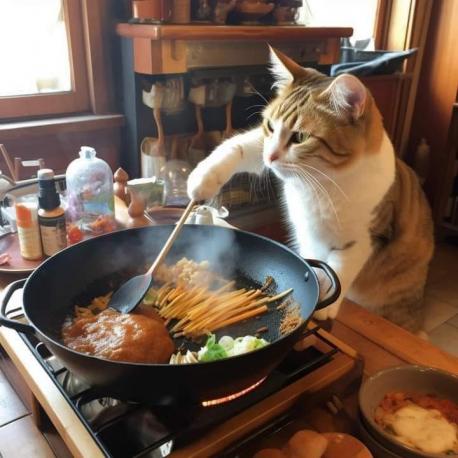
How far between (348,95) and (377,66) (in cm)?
163

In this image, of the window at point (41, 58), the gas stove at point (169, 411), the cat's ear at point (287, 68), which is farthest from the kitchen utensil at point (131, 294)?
the window at point (41, 58)

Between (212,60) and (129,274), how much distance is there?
125 centimetres

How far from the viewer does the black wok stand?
1.97ft

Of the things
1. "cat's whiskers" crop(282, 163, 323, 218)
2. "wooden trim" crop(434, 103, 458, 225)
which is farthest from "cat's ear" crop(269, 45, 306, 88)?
"wooden trim" crop(434, 103, 458, 225)

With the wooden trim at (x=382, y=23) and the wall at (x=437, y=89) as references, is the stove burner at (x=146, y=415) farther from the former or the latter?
the wooden trim at (x=382, y=23)

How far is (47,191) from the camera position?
1.09 m

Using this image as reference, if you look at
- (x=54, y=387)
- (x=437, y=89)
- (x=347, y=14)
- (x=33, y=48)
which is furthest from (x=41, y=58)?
(x=437, y=89)

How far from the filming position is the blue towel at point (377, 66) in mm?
2373

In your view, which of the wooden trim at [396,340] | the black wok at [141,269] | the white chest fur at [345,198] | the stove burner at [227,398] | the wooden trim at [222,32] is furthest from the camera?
the wooden trim at [222,32]

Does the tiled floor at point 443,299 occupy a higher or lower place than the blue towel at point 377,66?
lower

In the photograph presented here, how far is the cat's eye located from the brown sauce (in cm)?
52

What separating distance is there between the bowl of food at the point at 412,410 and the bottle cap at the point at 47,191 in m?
0.77

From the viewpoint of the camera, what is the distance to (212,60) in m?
1.94

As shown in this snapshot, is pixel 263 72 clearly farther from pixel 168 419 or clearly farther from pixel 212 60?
pixel 168 419
